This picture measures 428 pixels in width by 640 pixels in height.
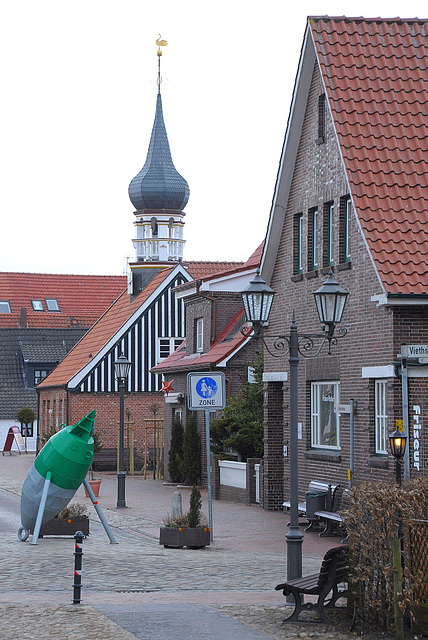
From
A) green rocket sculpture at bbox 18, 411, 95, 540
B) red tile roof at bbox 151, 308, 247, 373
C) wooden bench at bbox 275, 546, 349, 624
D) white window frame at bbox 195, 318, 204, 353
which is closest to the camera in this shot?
wooden bench at bbox 275, 546, 349, 624

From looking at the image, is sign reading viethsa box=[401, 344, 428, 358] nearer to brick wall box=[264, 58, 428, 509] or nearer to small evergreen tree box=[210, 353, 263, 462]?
brick wall box=[264, 58, 428, 509]

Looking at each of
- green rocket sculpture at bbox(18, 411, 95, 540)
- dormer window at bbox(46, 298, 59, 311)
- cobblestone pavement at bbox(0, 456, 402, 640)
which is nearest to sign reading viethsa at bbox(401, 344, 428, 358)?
cobblestone pavement at bbox(0, 456, 402, 640)

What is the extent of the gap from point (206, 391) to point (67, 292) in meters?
52.0

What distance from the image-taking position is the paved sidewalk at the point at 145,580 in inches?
433

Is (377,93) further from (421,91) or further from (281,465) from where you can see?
(281,465)

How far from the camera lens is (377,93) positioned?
872 inches

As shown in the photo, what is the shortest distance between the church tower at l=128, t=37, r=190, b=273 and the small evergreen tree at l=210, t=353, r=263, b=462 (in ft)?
89.9

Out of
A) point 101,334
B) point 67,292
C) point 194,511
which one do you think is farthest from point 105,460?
point 194,511

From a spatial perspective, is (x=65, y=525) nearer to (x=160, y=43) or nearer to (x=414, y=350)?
(x=414, y=350)

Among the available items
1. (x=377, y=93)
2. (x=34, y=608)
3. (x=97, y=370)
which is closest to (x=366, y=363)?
(x=377, y=93)

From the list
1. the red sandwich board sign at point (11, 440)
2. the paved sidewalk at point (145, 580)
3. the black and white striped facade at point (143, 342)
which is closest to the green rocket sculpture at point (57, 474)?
the paved sidewalk at point (145, 580)

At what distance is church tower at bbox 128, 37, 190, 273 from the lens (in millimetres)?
57562

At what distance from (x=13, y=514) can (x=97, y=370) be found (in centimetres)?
2210

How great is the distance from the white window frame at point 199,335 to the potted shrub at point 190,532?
659 inches
